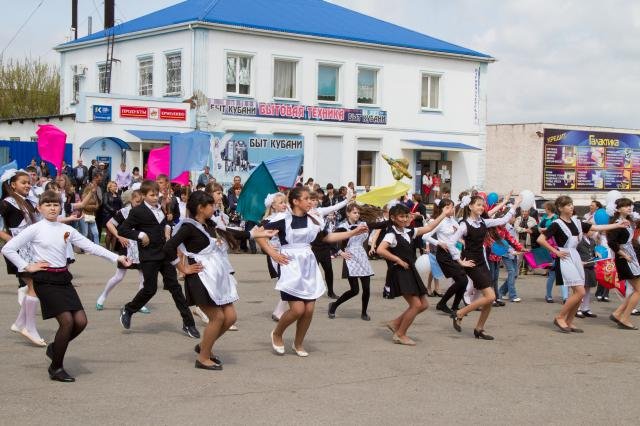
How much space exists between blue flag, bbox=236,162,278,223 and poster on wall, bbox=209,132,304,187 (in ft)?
53.3

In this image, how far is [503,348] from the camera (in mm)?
9656

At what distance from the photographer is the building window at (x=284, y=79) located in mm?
33719

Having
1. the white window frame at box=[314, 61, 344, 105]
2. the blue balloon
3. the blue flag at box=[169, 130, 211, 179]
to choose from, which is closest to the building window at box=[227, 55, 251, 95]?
the white window frame at box=[314, 61, 344, 105]

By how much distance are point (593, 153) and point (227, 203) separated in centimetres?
2849

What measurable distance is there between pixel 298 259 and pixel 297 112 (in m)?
25.6

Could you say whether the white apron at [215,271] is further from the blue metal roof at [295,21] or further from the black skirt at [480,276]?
the blue metal roof at [295,21]

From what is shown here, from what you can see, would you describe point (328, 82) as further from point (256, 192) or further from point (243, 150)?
point (256, 192)

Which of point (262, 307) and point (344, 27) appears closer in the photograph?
point (262, 307)

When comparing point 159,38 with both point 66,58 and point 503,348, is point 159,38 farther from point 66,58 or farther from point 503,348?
point 503,348

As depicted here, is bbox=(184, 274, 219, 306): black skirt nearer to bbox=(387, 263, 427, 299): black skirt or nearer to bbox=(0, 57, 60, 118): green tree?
bbox=(387, 263, 427, 299): black skirt

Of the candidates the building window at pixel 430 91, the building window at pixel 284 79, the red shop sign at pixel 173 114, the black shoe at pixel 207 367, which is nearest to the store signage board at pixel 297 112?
the building window at pixel 284 79

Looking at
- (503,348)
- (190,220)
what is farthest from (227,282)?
(503,348)

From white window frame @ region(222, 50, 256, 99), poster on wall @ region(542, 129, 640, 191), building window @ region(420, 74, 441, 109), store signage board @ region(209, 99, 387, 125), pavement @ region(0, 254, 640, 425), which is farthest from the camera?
poster on wall @ region(542, 129, 640, 191)

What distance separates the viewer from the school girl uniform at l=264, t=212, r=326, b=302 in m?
8.61
